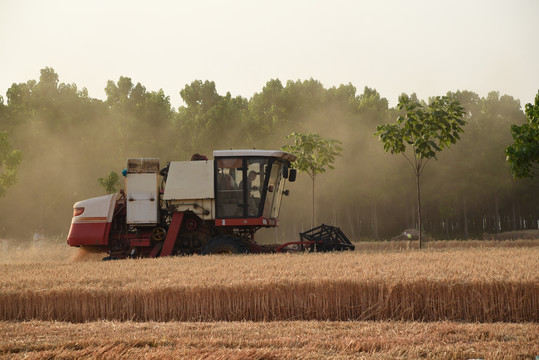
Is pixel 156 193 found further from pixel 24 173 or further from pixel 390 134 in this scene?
pixel 24 173

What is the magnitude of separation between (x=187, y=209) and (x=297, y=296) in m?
7.84

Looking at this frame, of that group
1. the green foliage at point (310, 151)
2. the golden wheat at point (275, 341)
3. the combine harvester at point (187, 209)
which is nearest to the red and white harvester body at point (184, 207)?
the combine harvester at point (187, 209)

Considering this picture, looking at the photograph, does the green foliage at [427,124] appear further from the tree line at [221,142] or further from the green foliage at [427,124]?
the tree line at [221,142]

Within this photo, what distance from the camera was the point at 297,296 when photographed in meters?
8.05

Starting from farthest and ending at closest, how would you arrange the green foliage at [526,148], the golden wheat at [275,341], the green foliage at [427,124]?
the green foliage at [526,148] < the green foliage at [427,124] < the golden wheat at [275,341]

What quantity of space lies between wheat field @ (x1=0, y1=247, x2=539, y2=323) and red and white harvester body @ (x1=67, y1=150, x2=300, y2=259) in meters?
5.96

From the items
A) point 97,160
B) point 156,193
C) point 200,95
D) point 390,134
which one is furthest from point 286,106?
point 156,193

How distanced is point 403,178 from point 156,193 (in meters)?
27.3

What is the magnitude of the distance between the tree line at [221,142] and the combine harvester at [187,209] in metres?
22.9

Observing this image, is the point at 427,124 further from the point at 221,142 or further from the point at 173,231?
the point at 221,142

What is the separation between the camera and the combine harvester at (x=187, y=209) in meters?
15.3

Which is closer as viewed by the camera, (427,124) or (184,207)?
(184,207)

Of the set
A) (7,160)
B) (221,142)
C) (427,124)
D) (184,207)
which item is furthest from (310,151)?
(221,142)

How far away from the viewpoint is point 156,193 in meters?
15.6
